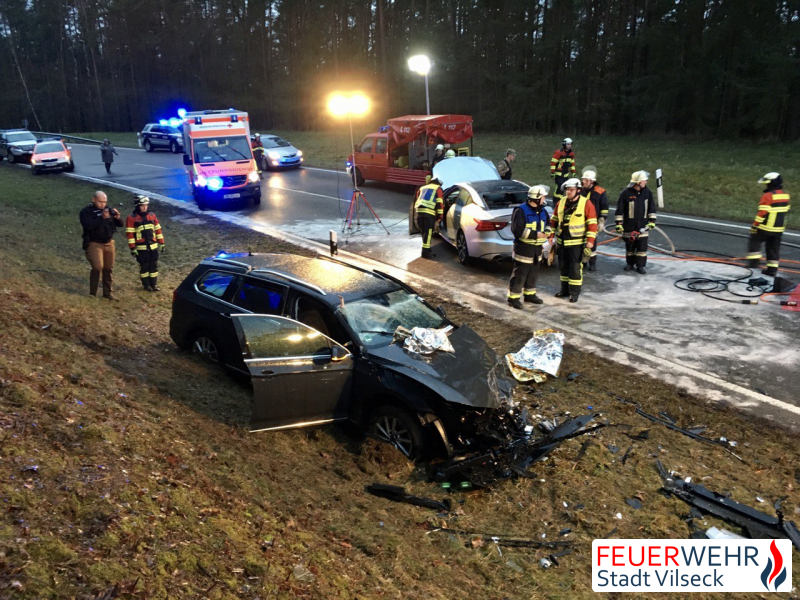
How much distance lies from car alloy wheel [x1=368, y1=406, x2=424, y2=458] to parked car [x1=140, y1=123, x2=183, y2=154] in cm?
3306

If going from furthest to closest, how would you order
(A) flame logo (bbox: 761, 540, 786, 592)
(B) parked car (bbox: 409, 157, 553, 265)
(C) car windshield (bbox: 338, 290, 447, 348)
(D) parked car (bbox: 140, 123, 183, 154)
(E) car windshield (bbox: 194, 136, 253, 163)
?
(D) parked car (bbox: 140, 123, 183, 154)
(E) car windshield (bbox: 194, 136, 253, 163)
(B) parked car (bbox: 409, 157, 553, 265)
(C) car windshield (bbox: 338, 290, 447, 348)
(A) flame logo (bbox: 761, 540, 786, 592)

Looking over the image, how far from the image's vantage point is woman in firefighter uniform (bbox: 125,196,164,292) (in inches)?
382

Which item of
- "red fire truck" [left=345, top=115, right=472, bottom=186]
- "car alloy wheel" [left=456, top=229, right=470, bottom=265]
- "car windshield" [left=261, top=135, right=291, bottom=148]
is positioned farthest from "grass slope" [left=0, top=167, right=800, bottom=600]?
"car windshield" [left=261, top=135, right=291, bottom=148]

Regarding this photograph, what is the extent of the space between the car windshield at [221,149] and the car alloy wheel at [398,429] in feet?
46.5

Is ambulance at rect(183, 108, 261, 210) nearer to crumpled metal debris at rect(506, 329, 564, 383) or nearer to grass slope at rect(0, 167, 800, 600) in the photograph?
grass slope at rect(0, 167, 800, 600)

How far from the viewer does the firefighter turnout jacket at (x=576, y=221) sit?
372 inches

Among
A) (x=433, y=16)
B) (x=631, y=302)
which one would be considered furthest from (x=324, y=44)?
(x=631, y=302)

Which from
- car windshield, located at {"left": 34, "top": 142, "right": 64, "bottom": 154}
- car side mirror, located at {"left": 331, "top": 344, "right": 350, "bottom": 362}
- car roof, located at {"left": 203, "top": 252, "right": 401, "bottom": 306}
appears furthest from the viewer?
car windshield, located at {"left": 34, "top": 142, "right": 64, "bottom": 154}

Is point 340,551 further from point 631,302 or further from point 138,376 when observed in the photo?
point 631,302

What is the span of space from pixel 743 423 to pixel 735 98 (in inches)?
1242

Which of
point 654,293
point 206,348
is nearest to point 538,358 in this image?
point 654,293

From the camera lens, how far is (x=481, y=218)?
11.1 m

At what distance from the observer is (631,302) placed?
957cm

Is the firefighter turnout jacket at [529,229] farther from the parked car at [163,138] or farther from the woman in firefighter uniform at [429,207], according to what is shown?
the parked car at [163,138]
